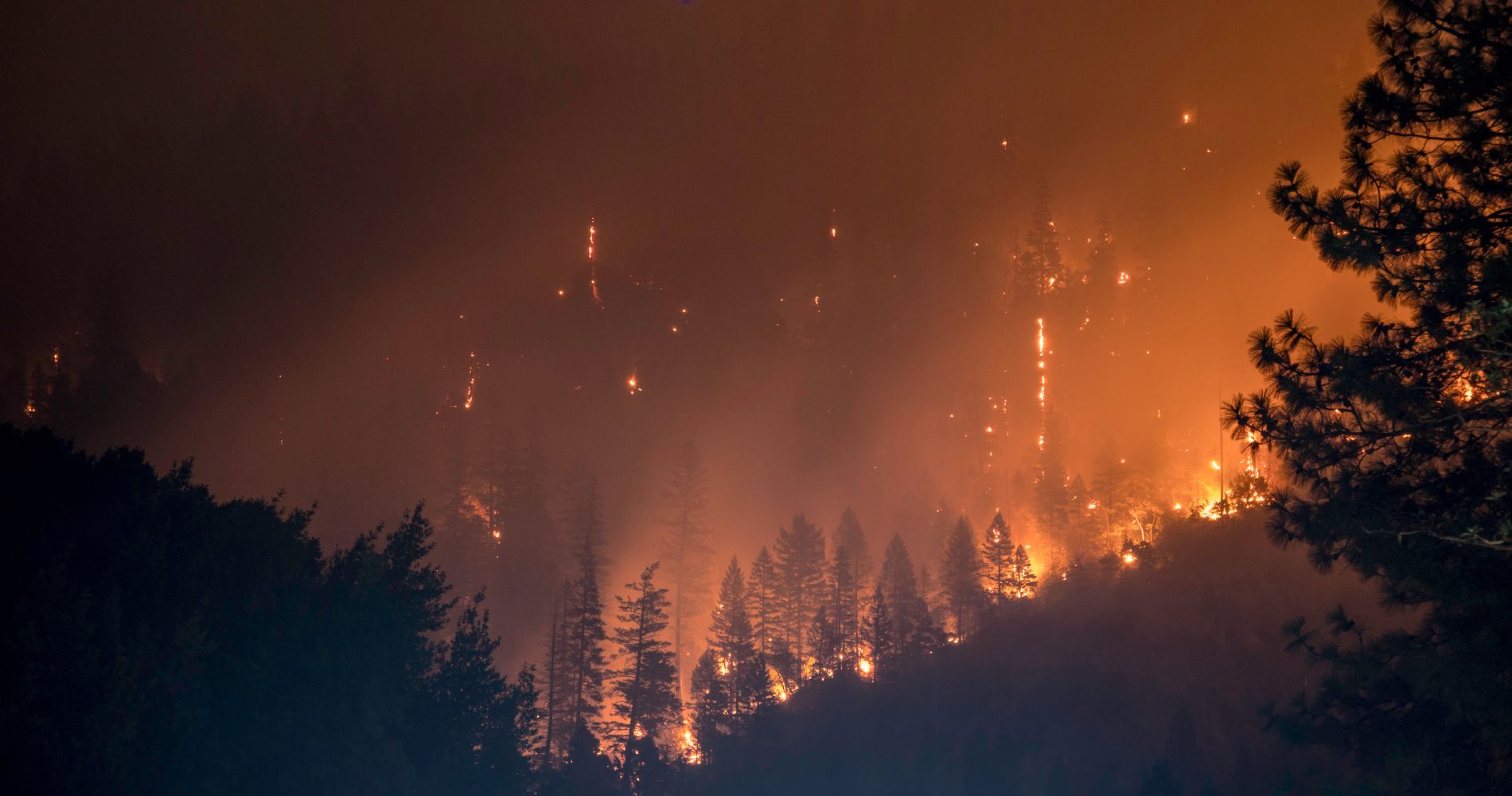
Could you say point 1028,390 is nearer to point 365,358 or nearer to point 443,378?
point 443,378

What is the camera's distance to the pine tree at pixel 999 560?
2024 inches

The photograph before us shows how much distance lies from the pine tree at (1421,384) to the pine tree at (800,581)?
47914mm

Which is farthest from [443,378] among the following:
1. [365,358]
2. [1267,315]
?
[1267,315]

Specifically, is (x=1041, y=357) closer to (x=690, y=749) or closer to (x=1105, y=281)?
(x=1105, y=281)

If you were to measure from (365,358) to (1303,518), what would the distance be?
500 ft

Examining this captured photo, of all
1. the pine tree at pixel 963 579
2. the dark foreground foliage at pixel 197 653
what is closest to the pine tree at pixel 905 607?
the pine tree at pixel 963 579

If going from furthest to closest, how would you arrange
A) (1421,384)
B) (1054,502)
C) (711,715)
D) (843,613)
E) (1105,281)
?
(1105,281)
(1054,502)
(843,613)
(711,715)
(1421,384)

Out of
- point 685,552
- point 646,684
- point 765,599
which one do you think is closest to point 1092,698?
point 646,684

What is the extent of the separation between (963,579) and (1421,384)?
4566 centimetres

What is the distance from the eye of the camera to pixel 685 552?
251 ft

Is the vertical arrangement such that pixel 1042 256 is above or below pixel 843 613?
above

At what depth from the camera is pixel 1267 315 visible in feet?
279

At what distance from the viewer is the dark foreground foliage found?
10.6 meters

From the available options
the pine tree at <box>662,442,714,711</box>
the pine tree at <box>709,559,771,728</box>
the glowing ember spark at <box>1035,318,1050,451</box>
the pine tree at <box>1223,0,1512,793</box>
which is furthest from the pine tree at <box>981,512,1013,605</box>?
the glowing ember spark at <box>1035,318,1050,451</box>
